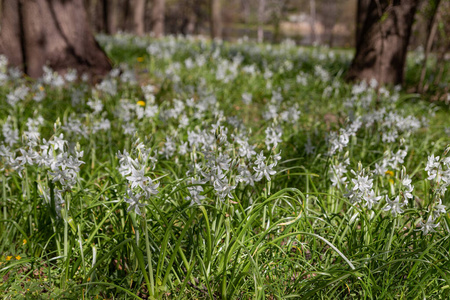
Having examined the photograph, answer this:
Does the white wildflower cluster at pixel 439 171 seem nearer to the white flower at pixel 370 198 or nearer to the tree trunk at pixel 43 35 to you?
the white flower at pixel 370 198

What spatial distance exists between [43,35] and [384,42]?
5.59 meters

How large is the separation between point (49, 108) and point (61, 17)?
2075 mm

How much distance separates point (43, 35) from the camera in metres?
5.88

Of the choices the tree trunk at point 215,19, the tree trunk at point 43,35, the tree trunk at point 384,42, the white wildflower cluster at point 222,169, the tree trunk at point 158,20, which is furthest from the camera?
the tree trunk at point 215,19

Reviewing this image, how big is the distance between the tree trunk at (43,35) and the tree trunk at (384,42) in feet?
15.2

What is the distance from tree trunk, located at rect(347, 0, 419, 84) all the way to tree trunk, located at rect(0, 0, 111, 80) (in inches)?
183

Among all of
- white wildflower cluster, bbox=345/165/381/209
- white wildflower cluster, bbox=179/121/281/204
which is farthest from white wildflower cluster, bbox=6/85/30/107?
white wildflower cluster, bbox=345/165/381/209

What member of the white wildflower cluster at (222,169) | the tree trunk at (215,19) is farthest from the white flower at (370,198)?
the tree trunk at (215,19)

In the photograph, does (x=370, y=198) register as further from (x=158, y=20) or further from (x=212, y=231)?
(x=158, y=20)

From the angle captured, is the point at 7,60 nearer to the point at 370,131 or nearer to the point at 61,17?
the point at 61,17

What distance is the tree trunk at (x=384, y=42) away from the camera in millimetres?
6254

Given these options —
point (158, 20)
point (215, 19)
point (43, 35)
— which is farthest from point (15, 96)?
point (215, 19)

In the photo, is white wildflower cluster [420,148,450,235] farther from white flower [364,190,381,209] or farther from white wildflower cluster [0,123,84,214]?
white wildflower cluster [0,123,84,214]

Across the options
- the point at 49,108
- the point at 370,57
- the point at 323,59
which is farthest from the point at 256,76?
the point at 49,108
